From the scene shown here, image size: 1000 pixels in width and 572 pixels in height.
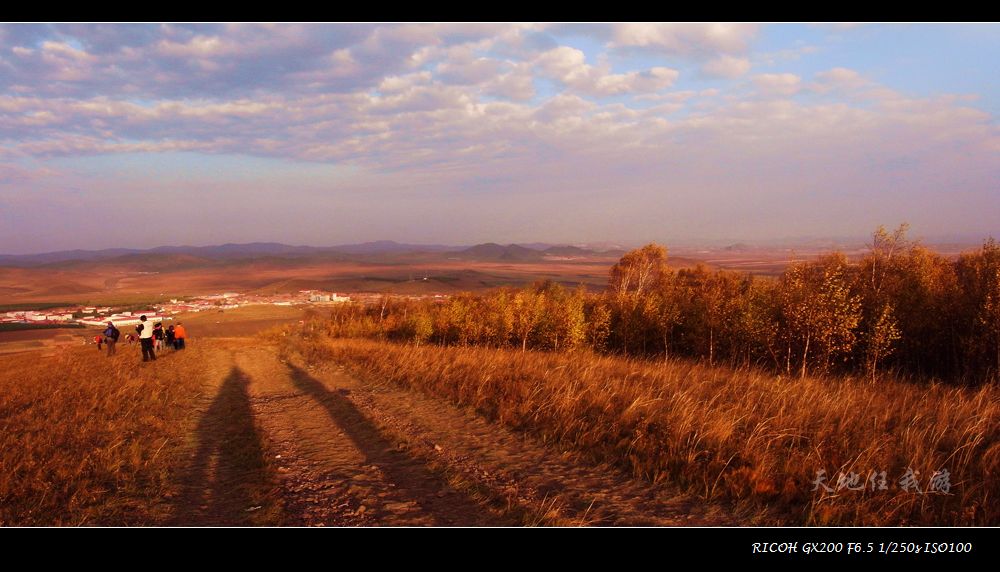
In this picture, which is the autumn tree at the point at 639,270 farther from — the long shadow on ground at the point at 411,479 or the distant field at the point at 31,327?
the distant field at the point at 31,327

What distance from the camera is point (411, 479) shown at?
21.7 ft

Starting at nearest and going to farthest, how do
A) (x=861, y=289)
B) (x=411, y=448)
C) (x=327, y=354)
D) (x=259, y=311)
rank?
(x=411, y=448) → (x=327, y=354) → (x=861, y=289) → (x=259, y=311)

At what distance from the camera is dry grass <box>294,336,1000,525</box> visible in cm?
532

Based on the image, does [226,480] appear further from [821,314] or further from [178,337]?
[821,314]

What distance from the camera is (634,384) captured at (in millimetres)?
10922


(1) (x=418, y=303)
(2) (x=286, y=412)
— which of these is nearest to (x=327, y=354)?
(2) (x=286, y=412)

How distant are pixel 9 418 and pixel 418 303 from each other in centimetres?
6938

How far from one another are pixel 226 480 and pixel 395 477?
2.71 meters

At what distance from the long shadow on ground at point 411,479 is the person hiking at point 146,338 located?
47.7 feet

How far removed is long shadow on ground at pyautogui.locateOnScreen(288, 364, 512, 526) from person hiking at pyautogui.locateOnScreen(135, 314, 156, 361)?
14.5m

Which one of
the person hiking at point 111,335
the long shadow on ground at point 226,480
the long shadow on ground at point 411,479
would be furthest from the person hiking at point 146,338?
the long shadow on ground at point 411,479

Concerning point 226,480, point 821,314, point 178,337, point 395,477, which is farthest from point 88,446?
point 821,314

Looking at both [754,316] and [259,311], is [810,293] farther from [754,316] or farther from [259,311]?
[259,311]

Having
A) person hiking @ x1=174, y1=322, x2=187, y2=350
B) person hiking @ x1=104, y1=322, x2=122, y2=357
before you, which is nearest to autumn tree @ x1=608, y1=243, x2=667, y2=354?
person hiking @ x1=174, y1=322, x2=187, y2=350
